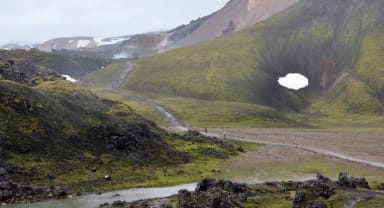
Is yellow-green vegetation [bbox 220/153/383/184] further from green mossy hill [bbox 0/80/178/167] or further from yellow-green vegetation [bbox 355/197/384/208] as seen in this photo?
yellow-green vegetation [bbox 355/197/384/208]

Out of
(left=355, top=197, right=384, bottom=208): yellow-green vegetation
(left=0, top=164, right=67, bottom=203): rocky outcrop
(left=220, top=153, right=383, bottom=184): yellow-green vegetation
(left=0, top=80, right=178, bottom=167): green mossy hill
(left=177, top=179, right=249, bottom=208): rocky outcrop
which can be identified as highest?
(left=0, top=80, right=178, bottom=167): green mossy hill

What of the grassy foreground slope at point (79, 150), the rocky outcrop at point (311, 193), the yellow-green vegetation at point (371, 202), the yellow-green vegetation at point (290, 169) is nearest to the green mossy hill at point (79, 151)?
the grassy foreground slope at point (79, 150)

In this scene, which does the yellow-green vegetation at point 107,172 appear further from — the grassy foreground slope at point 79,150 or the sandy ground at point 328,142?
the sandy ground at point 328,142

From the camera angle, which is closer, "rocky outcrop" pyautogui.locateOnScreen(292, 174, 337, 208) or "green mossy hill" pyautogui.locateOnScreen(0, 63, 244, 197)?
"rocky outcrop" pyautogui.locateOnScreen(292, 174, 337, 208)

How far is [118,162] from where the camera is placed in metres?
95.2

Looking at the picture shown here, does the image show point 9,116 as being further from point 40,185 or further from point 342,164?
point 342,164

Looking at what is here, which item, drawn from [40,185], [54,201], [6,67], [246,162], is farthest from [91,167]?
[6,67]

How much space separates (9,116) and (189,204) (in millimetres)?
50599

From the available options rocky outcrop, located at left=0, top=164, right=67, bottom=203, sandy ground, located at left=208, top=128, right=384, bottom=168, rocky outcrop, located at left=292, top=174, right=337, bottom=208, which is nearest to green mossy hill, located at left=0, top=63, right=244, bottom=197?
rocky outcrop, located at left=0, top=164, right=67, bottom=203

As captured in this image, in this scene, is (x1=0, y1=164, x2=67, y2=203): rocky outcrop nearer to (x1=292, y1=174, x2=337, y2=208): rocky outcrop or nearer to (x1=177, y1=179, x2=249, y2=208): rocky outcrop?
(x1=177, y1=179, x2=249, y2=208): rocky outcrop

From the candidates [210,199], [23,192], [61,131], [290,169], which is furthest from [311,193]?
[61,131]

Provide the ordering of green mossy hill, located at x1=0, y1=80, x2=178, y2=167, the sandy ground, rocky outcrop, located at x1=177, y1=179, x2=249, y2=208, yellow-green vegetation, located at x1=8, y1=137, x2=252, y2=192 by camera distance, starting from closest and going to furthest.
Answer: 1. rocky outcrop, located at x1=177, y1=179, x2=249, y2=208
2. yellow-green vegetation, located at x1=8, y1=137, x2=252, y2=192
3. green mossy hill, located at x1=0, y1=80, x2=178, y2=167
4. the sandy ground

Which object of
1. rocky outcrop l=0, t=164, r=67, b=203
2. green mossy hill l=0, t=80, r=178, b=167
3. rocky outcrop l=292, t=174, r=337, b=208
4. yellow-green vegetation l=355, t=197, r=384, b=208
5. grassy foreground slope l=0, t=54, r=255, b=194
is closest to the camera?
yellow-green vegetation l=355, t=197, r=384, b=208

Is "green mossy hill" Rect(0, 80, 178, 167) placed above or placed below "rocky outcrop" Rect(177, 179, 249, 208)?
above
